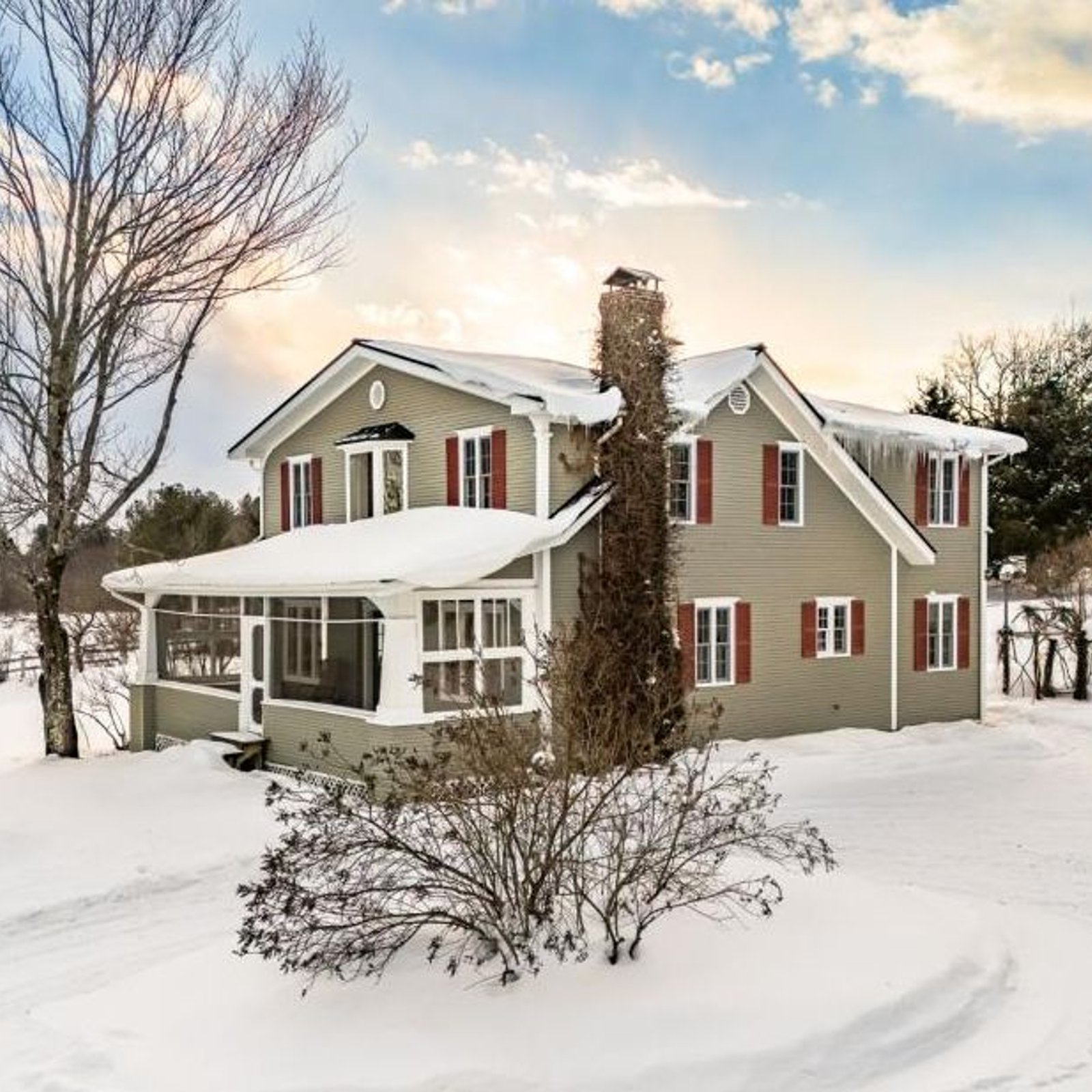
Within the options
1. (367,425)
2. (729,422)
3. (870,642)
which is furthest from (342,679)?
(870,642)

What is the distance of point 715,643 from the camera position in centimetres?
1573

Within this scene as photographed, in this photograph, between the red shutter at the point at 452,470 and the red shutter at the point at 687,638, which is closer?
the red shutter at the point at 687,638

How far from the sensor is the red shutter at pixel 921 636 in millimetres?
18297

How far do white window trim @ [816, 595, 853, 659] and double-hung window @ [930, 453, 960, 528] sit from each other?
9.46ft

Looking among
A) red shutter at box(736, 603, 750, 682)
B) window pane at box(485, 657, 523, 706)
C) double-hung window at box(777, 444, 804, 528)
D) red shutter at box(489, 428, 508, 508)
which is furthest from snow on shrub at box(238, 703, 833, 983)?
double-hung window at box(777, 444, 804, 528)

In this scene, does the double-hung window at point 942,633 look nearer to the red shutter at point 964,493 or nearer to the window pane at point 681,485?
the red shutter at point 964,493

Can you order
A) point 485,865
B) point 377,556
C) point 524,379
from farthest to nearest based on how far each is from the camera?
point 524,379
point 377,556
point 485,865

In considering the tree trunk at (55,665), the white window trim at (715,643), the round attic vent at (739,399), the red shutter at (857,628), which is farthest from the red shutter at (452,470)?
the red shutter at (857,628)

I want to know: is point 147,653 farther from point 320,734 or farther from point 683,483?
point 683,483

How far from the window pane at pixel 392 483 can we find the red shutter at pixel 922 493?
9.00m

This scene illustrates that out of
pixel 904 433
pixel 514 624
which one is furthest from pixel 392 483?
pixel 904 433

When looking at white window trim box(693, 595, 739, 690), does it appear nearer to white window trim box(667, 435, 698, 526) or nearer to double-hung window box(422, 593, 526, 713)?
white window trim box(667, 435, 698, 526)

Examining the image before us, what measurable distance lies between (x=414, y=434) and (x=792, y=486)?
592cm

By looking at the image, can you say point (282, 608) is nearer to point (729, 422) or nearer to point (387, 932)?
point (729, 422)
